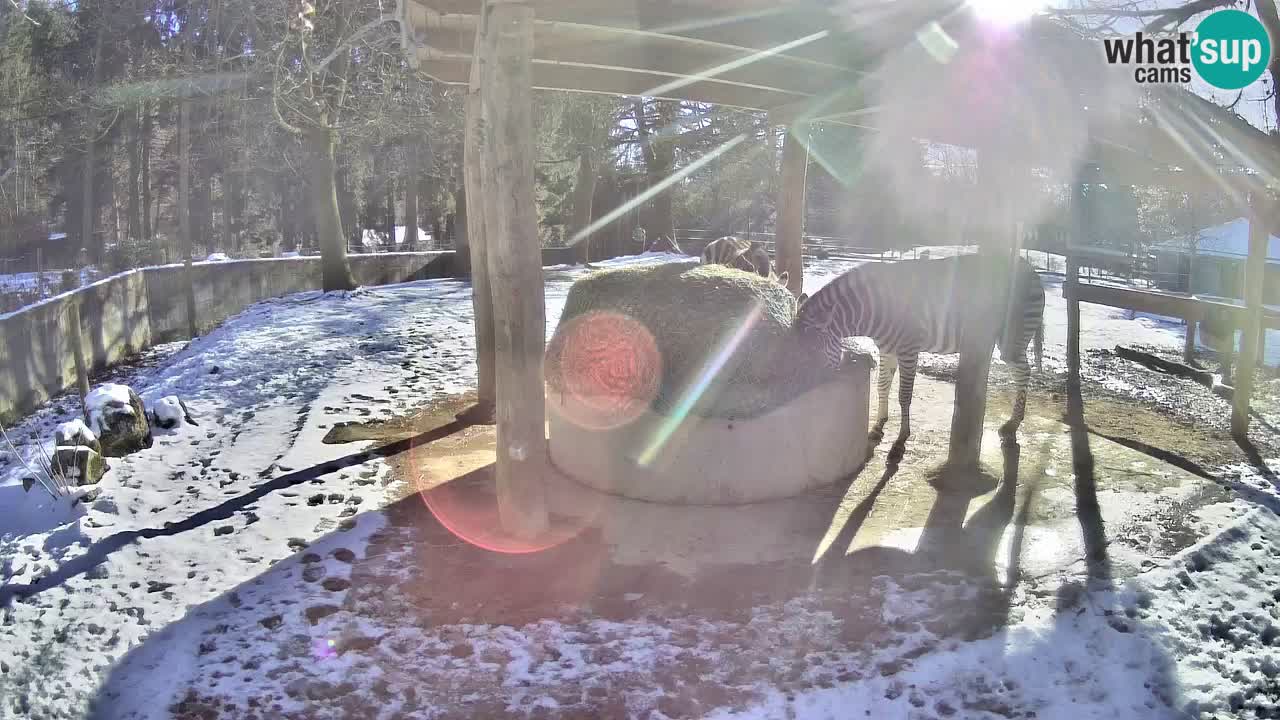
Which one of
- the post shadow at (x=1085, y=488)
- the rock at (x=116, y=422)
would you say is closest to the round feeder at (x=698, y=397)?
the post shadow at (x=1085, y=488)

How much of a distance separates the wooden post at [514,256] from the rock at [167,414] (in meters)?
4.24

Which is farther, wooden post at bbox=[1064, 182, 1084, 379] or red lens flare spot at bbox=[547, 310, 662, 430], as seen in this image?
wooden post at bbox=[1064, 182, 1084, 379]

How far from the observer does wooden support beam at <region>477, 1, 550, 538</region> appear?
5.03 meters

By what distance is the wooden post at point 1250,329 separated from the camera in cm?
761

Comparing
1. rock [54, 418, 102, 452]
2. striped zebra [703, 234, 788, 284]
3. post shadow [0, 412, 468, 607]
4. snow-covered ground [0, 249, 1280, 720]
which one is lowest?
snow-covered ground [0, 249, 1280, 720]

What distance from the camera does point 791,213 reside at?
10648 mm

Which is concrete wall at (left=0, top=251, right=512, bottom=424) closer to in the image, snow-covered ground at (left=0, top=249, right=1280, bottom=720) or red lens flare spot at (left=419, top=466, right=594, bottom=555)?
snow-covered ground at (left=0, top=249, right=1280, bottom=720)

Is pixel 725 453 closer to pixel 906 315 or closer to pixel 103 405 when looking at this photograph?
pixel 906 315

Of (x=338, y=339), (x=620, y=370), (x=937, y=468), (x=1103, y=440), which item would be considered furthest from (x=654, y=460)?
(x=338, y=339)

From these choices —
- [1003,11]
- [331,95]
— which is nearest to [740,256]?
[1003,11]

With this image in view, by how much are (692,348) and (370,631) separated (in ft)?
9.49

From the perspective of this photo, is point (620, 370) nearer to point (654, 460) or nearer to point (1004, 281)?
point (654, 460)

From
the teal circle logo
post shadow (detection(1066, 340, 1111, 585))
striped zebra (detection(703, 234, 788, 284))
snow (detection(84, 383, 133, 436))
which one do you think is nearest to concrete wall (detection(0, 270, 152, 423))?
snow (detection(84, 383, 133, 436))

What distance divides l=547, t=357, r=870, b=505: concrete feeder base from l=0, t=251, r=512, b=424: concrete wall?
6.88 m
